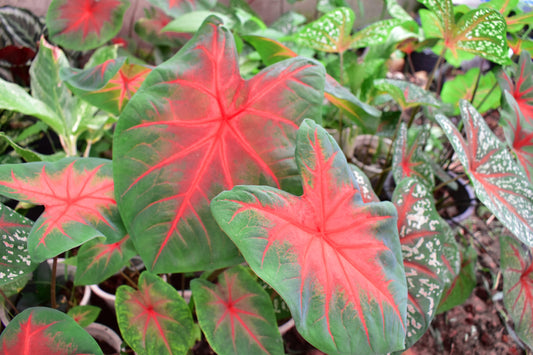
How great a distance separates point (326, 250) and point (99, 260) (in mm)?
547

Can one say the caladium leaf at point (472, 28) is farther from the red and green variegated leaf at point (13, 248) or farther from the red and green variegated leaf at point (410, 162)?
the red and green variegated leaf at point (13, 248)

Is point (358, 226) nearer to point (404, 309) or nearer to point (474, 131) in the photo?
point (404, 309)

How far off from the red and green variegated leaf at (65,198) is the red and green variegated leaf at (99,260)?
0.17 meters

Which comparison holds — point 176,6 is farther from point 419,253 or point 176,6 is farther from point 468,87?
point 468,87

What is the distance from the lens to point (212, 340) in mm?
726

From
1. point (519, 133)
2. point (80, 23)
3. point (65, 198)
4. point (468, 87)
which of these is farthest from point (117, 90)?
point (468, 87)

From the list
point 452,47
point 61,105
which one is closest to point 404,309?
point 452,47

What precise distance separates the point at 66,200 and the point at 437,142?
5.19ft

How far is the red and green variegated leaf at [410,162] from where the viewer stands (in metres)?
1.00

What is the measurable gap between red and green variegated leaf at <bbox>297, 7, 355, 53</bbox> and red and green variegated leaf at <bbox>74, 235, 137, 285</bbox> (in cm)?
78

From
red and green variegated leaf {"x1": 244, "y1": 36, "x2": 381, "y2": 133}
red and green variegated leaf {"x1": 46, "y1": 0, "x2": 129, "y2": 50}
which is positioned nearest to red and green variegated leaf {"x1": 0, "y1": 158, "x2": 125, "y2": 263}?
red and green variegated leaf {"x1": 244, "y1": 36, "x2": 381, "y2": 133}

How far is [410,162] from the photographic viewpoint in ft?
3.52

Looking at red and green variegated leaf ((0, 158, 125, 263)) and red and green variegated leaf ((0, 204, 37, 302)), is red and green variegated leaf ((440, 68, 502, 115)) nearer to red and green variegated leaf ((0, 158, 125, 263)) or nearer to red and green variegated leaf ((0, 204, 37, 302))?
red and green variegated leaf ((0, 158, 125, 263))

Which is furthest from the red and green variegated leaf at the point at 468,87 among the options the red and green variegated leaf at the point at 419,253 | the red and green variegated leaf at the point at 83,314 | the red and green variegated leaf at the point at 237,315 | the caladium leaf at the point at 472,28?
the red and green variegated leaf at the point at 83,314
